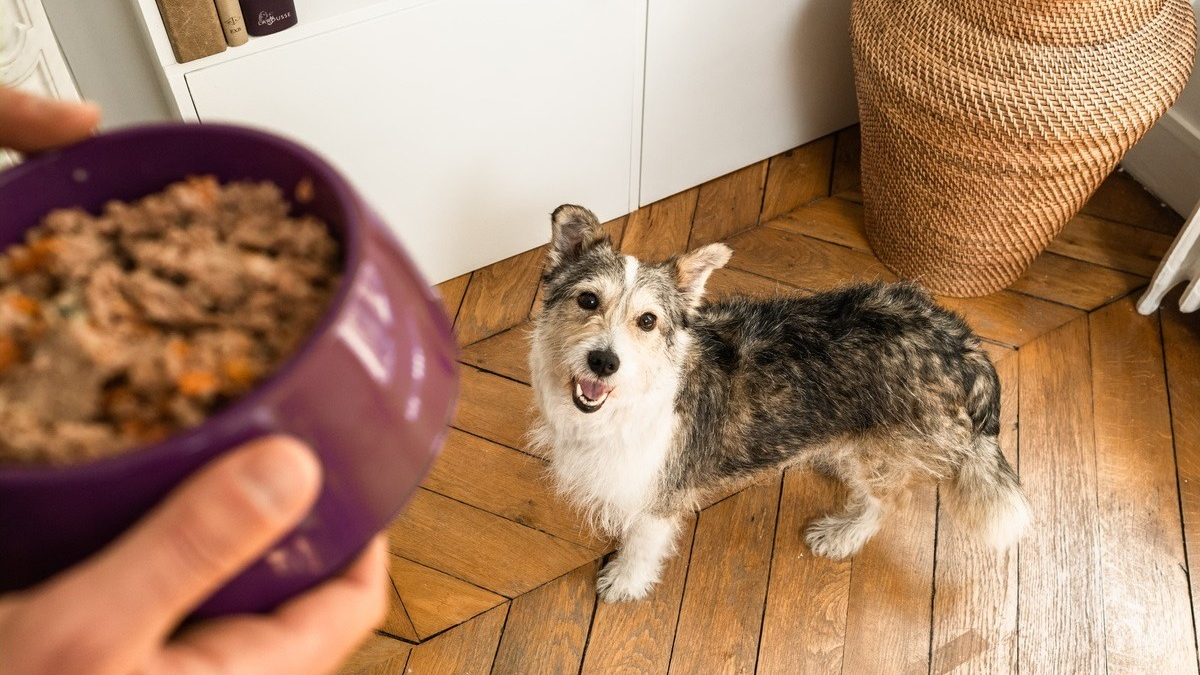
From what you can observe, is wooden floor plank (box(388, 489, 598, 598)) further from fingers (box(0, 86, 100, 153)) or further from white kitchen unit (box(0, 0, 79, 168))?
fingers (box(0, 86, 100, 153))

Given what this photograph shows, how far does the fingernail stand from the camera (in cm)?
48

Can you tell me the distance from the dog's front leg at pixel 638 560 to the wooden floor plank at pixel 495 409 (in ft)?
1.21

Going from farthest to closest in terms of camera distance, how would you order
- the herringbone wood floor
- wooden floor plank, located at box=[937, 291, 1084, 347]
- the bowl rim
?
wooden floor plank, located at box=[937, 291, 1084, 347]
the herringbone wood floor
the bowl rim

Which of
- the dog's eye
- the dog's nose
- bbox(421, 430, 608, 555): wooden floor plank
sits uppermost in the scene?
the dog's eye

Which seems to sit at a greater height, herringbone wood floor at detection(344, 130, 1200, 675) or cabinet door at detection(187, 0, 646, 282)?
cabinet door at detection(187, 0, 646, 282)

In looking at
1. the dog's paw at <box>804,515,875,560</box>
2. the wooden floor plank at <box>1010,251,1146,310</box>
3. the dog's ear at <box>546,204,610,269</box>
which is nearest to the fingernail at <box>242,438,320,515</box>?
the dog's ear at <box>546,204,610,269</box>

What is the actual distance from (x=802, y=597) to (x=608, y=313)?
2.65 feet

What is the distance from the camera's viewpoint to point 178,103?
160 centimetres

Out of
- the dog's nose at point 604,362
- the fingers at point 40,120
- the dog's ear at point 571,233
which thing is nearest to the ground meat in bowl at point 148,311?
the fingers at point 40,120

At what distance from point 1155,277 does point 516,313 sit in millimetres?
1635

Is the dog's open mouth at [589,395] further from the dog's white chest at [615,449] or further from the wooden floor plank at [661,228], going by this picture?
the wooden floor plank at [661,228]

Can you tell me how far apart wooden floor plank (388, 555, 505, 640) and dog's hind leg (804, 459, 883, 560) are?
70cm

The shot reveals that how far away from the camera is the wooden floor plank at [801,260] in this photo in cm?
235

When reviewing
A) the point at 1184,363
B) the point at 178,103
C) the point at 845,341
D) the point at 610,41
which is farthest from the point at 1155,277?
the point at 178,103
